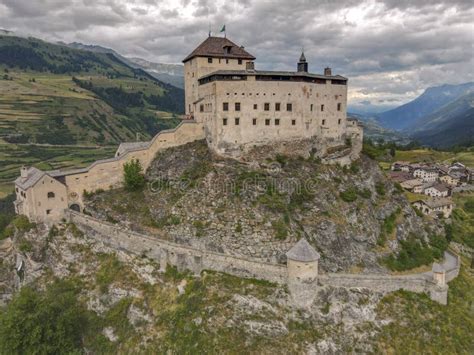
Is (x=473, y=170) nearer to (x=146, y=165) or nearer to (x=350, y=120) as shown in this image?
(x=350, y=120)

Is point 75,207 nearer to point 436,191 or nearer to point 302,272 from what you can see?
point 302,272

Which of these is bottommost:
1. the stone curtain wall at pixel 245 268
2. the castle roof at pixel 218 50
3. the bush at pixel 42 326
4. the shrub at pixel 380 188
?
the bush at pixel 42 326

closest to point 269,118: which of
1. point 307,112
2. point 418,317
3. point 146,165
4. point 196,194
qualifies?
point 307,112

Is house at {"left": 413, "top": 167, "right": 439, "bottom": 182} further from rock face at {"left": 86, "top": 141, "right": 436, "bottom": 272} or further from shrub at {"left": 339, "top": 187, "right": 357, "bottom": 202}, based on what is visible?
shrub at {"left": 339, "top": 187, "right": 357, "bottom": 202}

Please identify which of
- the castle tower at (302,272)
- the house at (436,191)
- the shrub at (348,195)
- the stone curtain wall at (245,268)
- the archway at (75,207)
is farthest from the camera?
the house at (436,191)

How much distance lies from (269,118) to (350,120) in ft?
58.0

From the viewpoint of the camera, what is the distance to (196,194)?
156 feet

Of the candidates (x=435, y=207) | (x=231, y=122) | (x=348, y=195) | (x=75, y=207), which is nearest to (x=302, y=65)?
(x=231, y=122)

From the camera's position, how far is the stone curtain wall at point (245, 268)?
39312 mm

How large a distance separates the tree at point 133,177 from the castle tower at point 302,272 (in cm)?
2392

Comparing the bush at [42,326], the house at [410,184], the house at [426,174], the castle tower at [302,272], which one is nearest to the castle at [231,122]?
the bush at [42,326]

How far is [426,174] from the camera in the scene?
119 meters

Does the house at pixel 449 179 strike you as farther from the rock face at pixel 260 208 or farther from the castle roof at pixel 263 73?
the castle roof at pixel 263 73

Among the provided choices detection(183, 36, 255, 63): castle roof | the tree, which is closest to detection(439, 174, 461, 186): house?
detection(183, 36, 255, 63): castle roof
